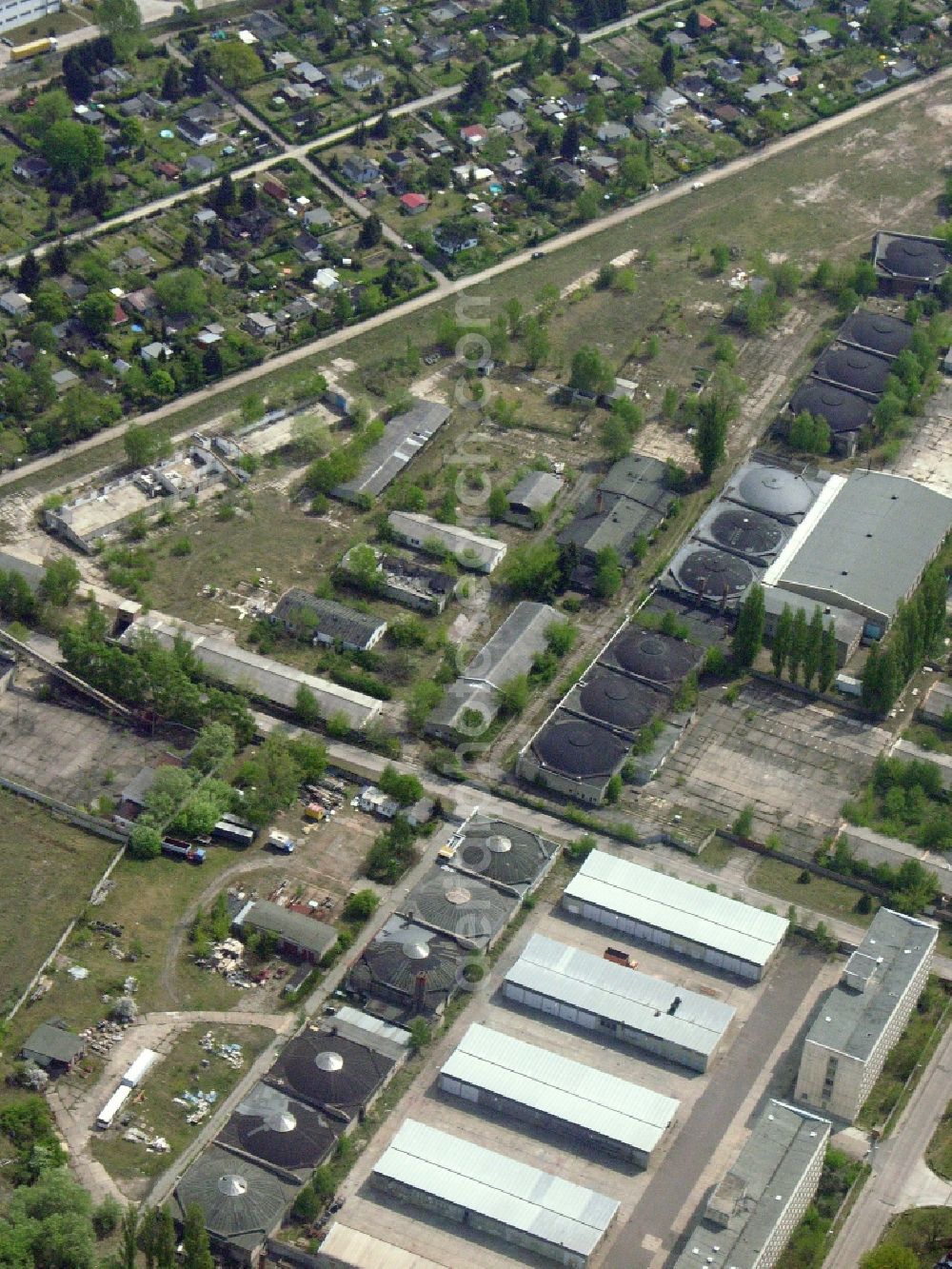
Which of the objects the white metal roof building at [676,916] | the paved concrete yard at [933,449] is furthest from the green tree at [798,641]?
the paved concrete yard at [933,449]

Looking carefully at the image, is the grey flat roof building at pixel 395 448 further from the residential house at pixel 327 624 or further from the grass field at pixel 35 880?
the grass field at pixel 35 880

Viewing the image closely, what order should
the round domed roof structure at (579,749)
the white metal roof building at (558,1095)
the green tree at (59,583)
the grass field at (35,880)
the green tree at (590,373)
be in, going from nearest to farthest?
the white metal roof building at (558,1095)
the grass field at (35,880)
the round domed roof structure at (579,749)
the green tree at (59,583)
the green tree at (590,373)

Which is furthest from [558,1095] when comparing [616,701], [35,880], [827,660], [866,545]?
[866,545]

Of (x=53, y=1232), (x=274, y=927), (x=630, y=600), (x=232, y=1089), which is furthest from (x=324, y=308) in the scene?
(x=53, y=1232)

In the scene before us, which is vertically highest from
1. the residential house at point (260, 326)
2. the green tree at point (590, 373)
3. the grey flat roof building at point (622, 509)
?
the green tree at point (590, 373)

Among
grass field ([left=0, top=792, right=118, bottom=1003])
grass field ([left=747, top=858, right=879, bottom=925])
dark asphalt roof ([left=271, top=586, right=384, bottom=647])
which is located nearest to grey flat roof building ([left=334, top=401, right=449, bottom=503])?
dark asphalt roof ([left=271, top=586, right=384, bottom=647])

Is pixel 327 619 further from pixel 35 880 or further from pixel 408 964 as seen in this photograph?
pixel 408 964

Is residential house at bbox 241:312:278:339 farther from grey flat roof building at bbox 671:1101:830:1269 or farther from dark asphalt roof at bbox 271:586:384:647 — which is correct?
grey flat roof building at bbox 671:1101:830:1269
